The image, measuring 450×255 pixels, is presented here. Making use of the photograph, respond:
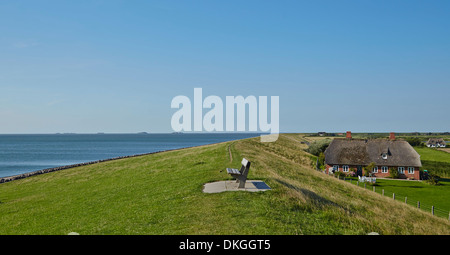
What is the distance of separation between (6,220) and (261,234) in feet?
59.1

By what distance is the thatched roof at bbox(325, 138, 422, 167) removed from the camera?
60.3 metres

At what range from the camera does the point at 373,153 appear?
6288 cm

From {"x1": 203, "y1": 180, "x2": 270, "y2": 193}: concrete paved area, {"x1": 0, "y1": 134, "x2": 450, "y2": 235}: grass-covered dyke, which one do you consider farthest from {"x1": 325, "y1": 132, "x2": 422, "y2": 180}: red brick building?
{"x1": 203, "y1": 180, "x2": 270, "y2": 193}: concrete paved area

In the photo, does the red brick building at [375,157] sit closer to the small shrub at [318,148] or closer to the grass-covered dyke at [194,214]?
the small shrub at [318,148]

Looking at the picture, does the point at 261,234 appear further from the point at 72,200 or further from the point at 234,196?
the point at 72,200

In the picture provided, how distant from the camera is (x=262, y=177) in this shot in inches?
867

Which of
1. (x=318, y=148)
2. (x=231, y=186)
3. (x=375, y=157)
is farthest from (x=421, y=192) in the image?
(x=318, y=148)

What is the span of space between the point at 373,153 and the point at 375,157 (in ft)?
4.09

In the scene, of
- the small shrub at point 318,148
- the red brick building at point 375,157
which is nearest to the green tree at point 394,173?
the red brick building at point 375,157

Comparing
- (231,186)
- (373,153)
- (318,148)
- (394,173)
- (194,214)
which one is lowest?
(394,173)

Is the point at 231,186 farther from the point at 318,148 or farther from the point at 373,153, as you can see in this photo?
the point at 318,148

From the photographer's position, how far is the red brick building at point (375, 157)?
195 ft

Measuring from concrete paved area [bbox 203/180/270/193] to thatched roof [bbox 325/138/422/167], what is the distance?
47370mm

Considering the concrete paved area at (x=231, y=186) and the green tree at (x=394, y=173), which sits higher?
the concrete paved area at (x=231, y=186)
